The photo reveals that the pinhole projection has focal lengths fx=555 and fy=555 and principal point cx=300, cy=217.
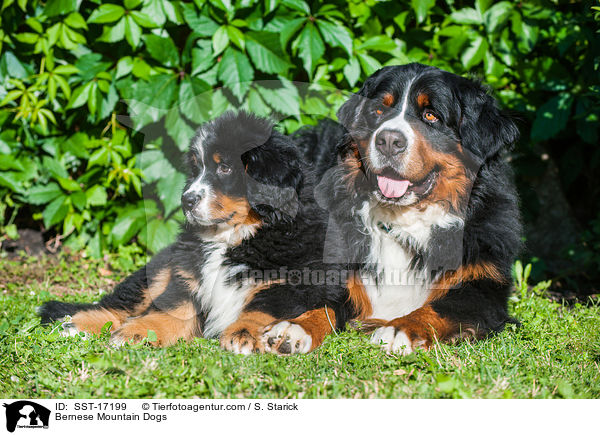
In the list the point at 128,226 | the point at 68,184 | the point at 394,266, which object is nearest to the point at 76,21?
the point at 68,184

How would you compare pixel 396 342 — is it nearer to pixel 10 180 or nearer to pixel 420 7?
Answer: pixel 420 7

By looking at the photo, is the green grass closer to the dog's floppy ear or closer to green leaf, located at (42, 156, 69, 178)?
the dog's floppy ear

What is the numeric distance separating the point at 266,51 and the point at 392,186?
62.1 inches

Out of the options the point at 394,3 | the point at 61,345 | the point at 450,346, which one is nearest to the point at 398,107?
the point at 450,346

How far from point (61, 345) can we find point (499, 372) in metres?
2.00

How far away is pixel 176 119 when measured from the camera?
154 inches

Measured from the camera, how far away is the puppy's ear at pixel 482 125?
113 inches

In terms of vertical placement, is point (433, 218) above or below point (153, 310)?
above

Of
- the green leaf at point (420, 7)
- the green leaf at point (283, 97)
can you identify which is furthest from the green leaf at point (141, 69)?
the green leaf at point (420, 7)

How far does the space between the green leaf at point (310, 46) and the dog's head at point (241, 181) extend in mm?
931

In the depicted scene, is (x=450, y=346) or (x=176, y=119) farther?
(x=176, y=119)

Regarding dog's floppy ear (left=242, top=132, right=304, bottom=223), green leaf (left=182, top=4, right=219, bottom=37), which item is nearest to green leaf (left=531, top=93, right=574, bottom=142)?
dog's floppy ear (left=242, top=132, right=304, bottom=223)

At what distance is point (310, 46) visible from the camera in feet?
12.1
